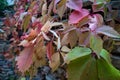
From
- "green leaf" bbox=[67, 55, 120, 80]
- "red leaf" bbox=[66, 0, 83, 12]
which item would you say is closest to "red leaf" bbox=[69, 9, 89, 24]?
"red leaf" bbox=[66, 0, 83, 12]

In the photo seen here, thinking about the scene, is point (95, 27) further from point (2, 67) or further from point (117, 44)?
point (2, 67)

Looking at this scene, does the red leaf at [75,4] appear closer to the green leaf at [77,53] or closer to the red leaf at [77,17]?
the red leaf at [77,17]

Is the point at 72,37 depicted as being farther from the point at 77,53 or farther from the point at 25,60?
the point at 25,60

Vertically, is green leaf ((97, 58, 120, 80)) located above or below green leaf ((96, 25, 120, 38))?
below

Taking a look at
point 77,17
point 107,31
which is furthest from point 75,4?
point 107,31

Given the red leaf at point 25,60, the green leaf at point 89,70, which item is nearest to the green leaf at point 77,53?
the green leaf at point 89,70

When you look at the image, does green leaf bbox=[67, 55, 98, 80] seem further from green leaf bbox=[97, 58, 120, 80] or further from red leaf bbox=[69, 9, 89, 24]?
red leaf bbox=[69, 9, 89, 24]
